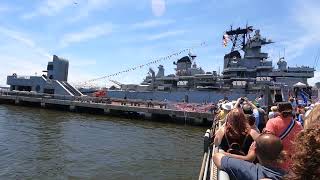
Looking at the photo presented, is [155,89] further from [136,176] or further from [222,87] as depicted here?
[136,176]

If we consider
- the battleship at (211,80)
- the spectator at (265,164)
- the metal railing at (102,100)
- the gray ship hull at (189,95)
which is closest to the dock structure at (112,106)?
the metal railing at (102,100)

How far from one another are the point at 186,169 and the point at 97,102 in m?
29.7

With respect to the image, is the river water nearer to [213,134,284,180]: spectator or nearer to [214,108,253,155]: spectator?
[214,108,253,155]: spectator

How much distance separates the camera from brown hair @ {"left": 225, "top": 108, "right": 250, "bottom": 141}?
15.8 ft

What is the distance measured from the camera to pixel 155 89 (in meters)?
62.4

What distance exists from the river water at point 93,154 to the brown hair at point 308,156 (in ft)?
37.5

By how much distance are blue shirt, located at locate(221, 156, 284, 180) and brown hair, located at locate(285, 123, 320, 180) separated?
1.98ft

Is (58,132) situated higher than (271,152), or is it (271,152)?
(271,152)

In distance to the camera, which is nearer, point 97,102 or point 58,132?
point 58,132

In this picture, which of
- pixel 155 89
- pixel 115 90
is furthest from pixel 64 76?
pixel 155 89

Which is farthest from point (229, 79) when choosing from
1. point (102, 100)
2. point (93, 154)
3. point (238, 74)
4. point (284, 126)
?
point (284, 126)

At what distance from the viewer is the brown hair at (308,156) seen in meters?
2.22

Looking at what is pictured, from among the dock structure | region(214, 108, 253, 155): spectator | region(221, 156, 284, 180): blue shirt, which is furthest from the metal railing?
region(221, 156, 284, 180): blue shirt

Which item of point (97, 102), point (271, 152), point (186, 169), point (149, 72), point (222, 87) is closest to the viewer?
point (271, 152)
